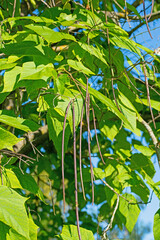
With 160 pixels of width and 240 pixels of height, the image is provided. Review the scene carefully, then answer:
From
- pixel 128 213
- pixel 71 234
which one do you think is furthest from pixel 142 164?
pixel 71 234

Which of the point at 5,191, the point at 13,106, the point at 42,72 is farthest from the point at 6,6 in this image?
the point at 5,191

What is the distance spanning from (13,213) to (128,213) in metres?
0.52

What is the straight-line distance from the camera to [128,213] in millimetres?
1080

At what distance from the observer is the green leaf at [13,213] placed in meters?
0.66

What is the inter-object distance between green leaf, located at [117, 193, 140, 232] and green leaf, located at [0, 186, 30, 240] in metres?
0.48

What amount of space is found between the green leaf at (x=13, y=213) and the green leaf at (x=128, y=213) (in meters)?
0.48

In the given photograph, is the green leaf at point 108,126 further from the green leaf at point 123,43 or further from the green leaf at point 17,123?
the green leaf at point 17,123

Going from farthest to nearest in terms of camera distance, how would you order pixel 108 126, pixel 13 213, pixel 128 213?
pixel 108 126
pixel 128 213
pixel 13 213

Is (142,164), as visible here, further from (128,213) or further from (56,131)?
(56,131)

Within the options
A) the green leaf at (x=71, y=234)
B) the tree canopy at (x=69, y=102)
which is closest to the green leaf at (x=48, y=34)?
the tree canopy at (x=69, y=102)

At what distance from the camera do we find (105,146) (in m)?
1.89

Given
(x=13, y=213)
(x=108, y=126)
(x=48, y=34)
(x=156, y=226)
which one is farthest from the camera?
(x=108, y=126)

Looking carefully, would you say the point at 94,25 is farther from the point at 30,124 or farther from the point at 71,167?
the point at 71,167

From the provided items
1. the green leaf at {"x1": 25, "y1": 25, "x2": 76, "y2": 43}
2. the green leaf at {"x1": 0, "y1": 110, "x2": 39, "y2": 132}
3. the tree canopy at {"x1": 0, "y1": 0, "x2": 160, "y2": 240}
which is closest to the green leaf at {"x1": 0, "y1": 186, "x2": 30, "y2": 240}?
the tree canopy at {"x1": 0, "y1": 0, "x2": 160, "y2": 240}
